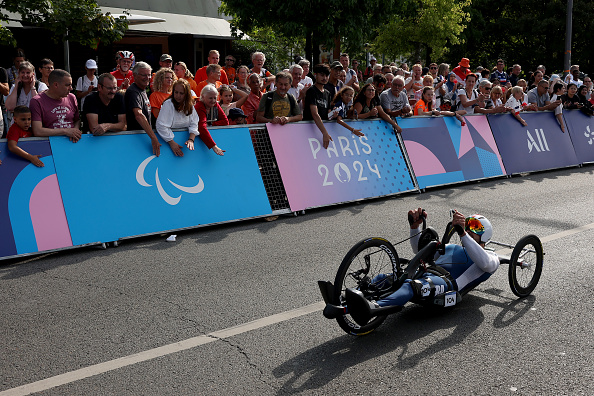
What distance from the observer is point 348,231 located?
8.34 meters

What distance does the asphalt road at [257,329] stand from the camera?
4117mm

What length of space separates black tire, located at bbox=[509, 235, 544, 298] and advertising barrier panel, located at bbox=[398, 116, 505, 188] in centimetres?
538

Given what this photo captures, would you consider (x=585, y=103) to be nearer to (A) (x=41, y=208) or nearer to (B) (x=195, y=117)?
(B) (x=195, y=117)

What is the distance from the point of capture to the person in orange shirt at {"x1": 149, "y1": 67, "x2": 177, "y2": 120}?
943 centimetres

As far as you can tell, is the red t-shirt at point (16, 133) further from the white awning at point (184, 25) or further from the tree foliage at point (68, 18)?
the white awning at point (184, 25)

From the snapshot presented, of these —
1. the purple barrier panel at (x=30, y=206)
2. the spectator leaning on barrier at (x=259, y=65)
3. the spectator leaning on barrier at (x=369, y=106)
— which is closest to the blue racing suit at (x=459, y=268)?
the purple barrier panel at (x=30, y=206)

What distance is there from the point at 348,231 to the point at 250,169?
1.79m

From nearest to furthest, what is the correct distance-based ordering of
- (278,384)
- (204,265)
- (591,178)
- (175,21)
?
(278,384) → (204,265) → (591,178) → (175,21)

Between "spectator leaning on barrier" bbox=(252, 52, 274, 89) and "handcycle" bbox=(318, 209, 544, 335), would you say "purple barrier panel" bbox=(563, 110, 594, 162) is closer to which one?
"spectator leaning on barrier" bbox=(252, 52, 274, 89)

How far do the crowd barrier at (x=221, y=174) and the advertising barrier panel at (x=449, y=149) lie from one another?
0.08ft

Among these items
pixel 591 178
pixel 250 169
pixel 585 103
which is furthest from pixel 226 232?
pixel 585 103

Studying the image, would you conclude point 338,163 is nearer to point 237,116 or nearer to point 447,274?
point 237,116

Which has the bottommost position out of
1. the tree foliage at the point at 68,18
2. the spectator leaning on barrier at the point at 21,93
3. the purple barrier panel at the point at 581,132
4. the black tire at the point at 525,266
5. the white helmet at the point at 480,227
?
the black tire at the point at 525,266

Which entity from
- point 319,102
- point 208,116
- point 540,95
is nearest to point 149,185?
point 208,116
